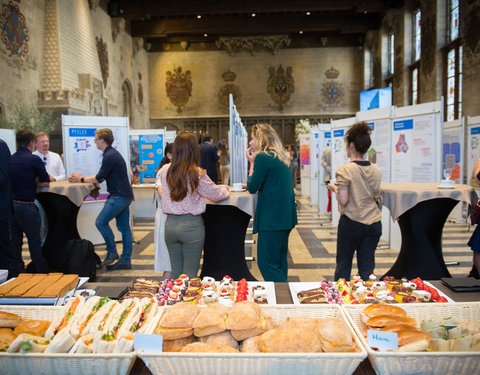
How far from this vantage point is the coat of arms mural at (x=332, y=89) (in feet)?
68.8

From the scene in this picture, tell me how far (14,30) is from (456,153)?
10130 millimetres

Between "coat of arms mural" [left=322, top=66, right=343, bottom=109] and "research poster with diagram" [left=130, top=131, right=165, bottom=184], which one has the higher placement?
"coat of arms mural" [left=322, top=66, right=343, bottom=109]

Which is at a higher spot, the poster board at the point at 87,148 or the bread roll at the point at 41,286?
the poster board at the point at 87,148

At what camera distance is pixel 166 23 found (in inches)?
721

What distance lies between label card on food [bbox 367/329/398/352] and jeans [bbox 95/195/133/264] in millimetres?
3792

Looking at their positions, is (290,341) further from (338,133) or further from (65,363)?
(338,133)

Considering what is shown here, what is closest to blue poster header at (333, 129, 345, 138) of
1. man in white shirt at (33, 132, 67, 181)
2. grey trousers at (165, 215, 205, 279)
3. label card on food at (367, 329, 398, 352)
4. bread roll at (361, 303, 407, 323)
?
man in white shirt at (33, 132, 67, 181)

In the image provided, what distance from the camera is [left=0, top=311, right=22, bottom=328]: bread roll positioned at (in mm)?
1216

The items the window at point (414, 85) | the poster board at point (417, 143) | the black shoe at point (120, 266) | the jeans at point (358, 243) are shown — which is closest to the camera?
the jeans at point (358, 243)

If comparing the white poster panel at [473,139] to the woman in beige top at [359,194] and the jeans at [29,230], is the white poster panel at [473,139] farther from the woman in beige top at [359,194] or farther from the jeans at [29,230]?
the jeans at [29,230]

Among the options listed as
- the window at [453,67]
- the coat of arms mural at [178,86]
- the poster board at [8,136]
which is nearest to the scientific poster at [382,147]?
the poster board at [8,136]

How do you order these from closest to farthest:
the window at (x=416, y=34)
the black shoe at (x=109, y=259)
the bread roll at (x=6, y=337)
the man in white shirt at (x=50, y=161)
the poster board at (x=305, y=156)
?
the bread roll at (x=6, y=337)
the black shoe at (x=109, y=259)
the man in white shirt at (x=50, y=161)
the poster board at (x=305, y=156)
the window at (x=416, y=34)

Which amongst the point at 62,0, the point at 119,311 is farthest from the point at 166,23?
the point at 119,311

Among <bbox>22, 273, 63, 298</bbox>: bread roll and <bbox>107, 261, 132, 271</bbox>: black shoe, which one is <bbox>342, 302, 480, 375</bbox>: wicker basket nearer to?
<bbox>22, 273, 63, 298</bbox>: bread roll
